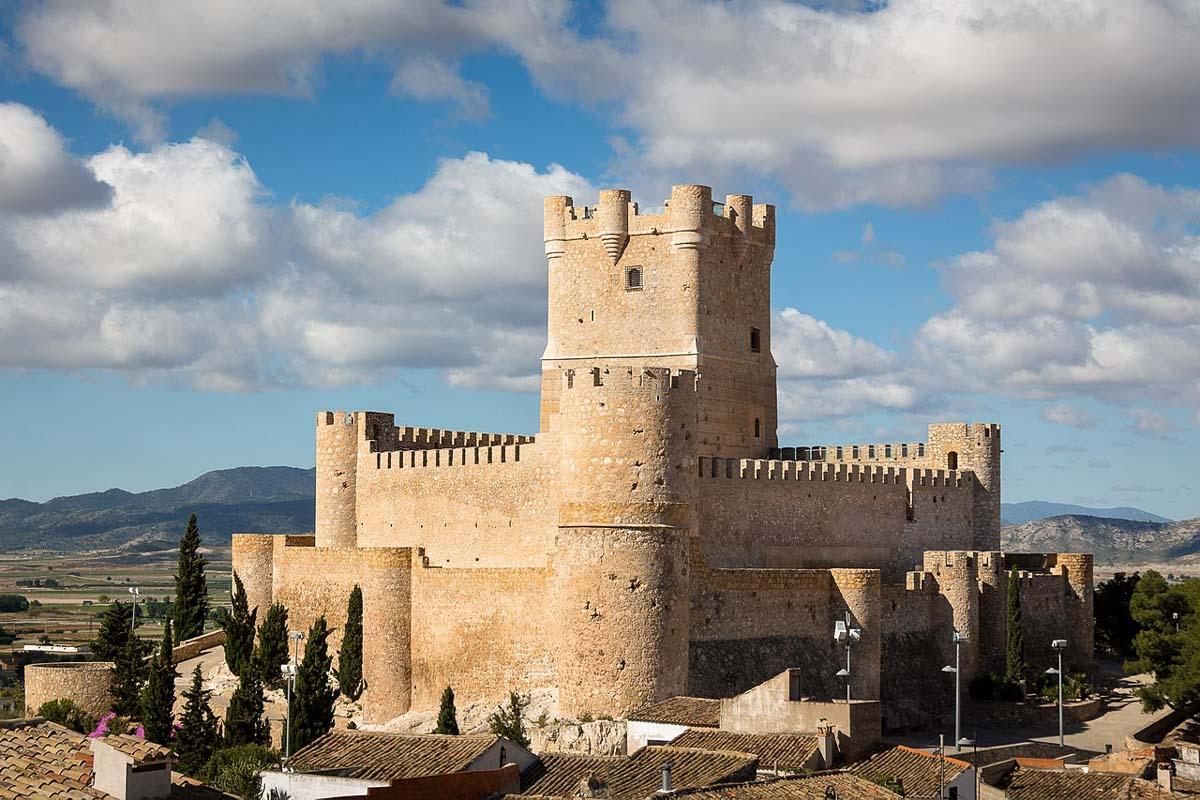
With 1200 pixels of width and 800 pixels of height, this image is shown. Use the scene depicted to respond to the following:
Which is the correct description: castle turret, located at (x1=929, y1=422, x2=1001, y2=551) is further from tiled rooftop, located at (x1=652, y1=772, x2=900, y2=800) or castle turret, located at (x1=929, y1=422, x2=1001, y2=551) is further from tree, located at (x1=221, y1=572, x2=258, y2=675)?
tiled rooftop, located at (x1=652, y1=772, x2=900, y2=800)

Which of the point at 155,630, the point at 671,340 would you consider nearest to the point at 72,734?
the point at 671,340

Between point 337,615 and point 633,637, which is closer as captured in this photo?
point 633,637

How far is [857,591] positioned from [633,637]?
6403 mm

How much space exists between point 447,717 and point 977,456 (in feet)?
60.8

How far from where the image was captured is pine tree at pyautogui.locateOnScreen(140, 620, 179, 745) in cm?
3819

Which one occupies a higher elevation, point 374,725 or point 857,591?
point 857,591

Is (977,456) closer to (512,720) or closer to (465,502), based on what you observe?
(465,502)

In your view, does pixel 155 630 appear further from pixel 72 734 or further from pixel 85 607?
pixel 72 734

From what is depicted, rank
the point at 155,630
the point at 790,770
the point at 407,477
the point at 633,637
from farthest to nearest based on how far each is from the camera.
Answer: the point at 155,630 → the point at 407,477 → the point at 633,637 → the point at 790,770

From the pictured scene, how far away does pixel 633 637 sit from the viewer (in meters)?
33.6

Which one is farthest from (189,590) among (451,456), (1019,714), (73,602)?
(73,602)

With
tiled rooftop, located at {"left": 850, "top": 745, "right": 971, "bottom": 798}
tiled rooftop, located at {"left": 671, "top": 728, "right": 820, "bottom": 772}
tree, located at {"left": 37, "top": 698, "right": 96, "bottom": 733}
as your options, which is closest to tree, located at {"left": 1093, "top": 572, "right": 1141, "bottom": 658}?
tiled rooftop, located at {"left": 850, "top": 745, "right": 971, "bottom": 798}

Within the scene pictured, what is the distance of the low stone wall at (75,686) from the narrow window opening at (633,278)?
615 inches

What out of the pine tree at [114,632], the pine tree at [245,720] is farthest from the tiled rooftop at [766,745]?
the pine tree at [114,632]
